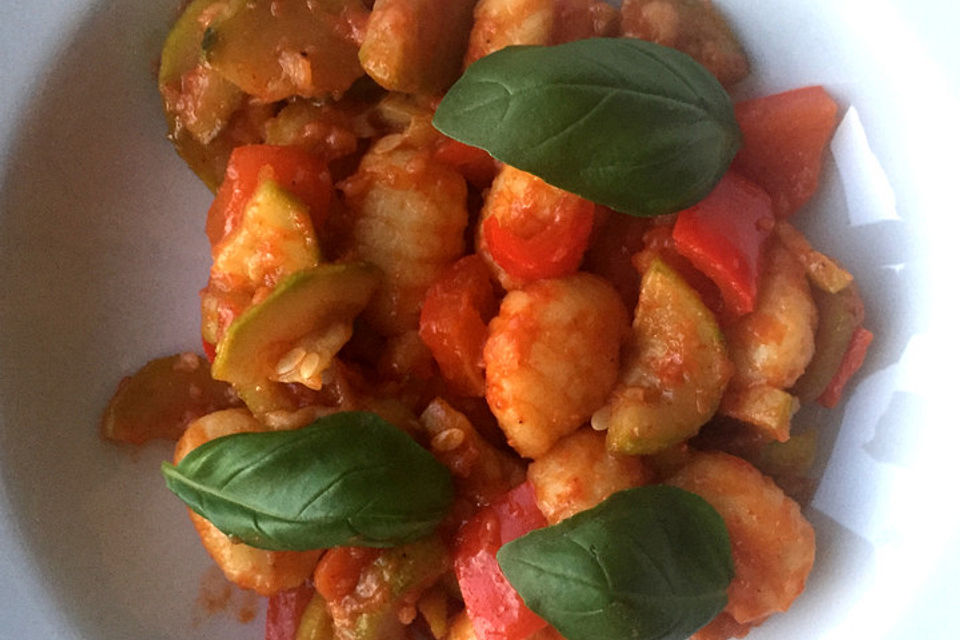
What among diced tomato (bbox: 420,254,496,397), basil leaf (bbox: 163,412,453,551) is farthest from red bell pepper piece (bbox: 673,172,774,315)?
basil leaf (bbox: 163,412,453,551)

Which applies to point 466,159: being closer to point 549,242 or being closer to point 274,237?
point 549,242

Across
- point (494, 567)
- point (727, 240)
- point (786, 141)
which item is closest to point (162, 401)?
point (494, 567)

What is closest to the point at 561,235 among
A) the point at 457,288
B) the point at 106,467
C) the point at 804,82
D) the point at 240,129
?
the point at 457,288

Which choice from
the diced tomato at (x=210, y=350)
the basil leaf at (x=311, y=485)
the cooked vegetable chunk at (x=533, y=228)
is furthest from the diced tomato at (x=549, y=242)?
the diced tomato at (x=210, y=350)

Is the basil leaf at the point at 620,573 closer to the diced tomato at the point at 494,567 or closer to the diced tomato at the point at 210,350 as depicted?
the diced tomato at the point at 494,567

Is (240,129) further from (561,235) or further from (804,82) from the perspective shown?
(804,82)

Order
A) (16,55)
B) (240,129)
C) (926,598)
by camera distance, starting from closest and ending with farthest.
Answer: (926,598) → (16,55) → (240,129)
